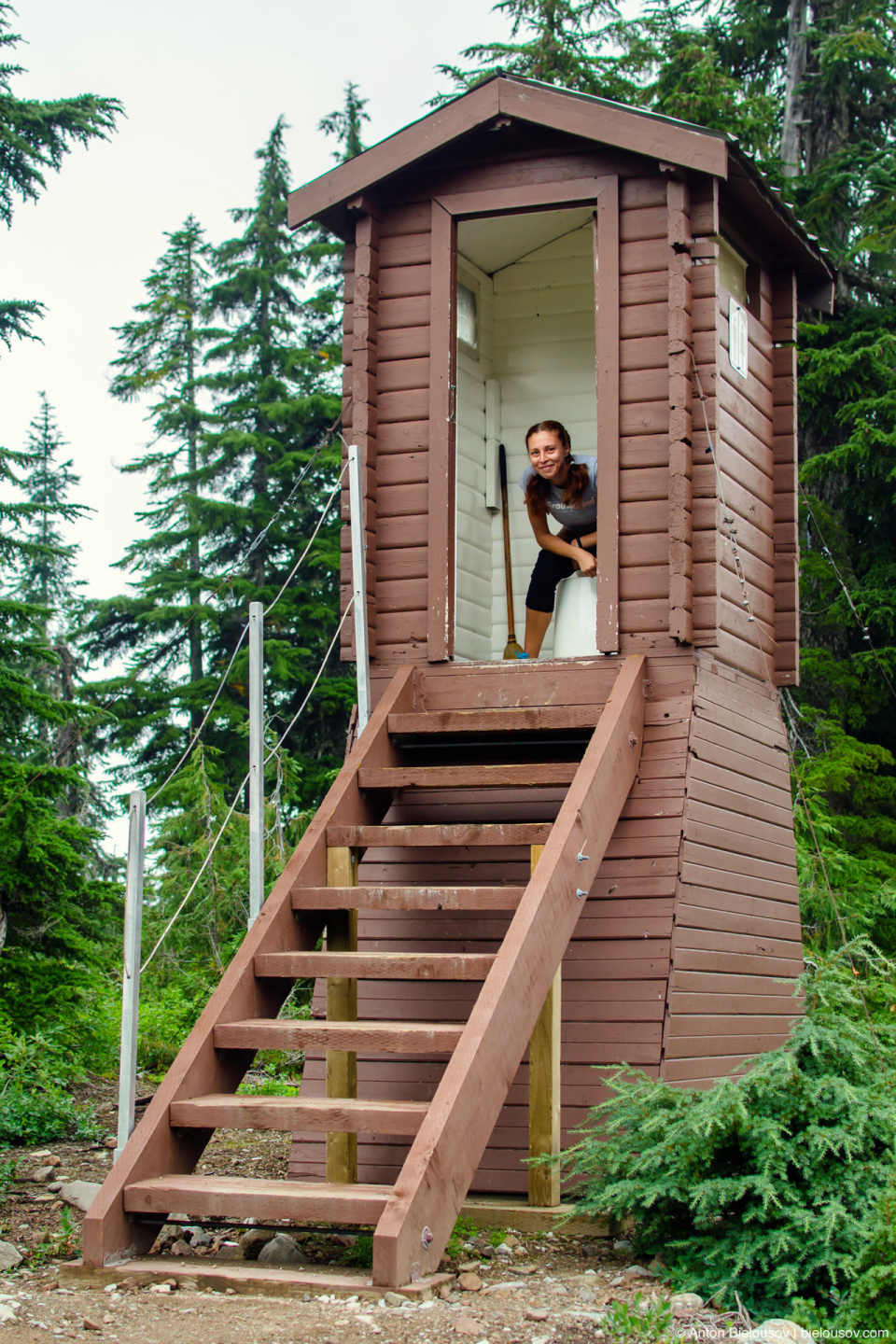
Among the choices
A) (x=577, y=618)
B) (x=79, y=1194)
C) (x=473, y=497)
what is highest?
(x=473, y=497)

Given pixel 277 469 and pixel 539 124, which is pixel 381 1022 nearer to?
pixel 539 124

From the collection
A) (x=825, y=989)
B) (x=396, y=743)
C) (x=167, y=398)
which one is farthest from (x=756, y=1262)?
(x=167, y=398)

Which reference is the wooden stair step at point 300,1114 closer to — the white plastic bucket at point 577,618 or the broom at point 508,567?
the white plastic bucket at point 577,618

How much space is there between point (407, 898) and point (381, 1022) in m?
0.55

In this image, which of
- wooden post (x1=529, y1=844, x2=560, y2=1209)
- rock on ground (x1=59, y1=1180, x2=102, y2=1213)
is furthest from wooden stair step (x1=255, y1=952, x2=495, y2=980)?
rock on ground (x1=59, y1=1180, x2=102, y2=1213)

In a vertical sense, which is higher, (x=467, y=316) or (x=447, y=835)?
(x=467, y=316)

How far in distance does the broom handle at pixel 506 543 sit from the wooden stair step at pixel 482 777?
2.46 m

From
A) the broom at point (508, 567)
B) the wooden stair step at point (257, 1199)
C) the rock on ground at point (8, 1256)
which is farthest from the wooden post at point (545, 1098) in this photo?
the broom at point (508, 567)

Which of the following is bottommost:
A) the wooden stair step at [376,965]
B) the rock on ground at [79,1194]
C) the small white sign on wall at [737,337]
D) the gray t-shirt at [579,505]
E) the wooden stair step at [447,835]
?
the rock on ground at [79,1194]

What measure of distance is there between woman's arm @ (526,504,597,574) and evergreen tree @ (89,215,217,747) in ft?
45.9

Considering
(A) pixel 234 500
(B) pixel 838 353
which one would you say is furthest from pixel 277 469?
(B) pixel 838 353

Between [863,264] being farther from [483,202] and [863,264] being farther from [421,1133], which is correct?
[421,1133]

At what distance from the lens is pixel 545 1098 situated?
5699mm

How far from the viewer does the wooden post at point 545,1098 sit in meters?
5.68
